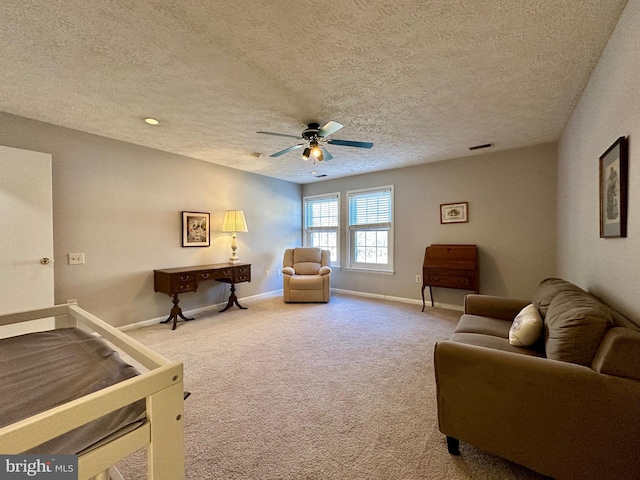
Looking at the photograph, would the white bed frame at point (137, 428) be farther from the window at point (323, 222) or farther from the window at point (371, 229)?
the window at point (323, 222)

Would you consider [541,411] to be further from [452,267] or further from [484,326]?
[452,267]

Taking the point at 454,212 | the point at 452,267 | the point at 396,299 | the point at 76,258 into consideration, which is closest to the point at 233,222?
the point at 76,258

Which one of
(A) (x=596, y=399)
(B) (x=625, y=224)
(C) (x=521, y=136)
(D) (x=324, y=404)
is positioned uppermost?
(C) (x=521, y=136)

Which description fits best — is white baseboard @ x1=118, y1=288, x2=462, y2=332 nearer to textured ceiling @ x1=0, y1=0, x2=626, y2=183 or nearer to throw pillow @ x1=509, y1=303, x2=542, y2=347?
textured ceiling @ x1=0, y1=0, x2=626, y2=183

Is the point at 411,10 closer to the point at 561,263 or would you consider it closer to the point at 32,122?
the point at 561,263

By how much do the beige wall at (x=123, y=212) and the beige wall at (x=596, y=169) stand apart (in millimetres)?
4534

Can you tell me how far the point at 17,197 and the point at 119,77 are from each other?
66.5 inches

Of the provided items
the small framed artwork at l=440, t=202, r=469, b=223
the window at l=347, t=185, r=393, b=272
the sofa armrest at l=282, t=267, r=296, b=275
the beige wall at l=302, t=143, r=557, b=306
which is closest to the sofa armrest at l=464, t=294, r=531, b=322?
the beige wall at l=302, t=143, r=557, b=306

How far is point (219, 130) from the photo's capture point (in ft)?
10.3

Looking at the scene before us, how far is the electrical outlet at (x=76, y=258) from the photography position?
10.3ft

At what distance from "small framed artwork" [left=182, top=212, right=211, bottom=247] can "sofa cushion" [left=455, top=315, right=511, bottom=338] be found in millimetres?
3788

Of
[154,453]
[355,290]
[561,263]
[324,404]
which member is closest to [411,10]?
[154,453]

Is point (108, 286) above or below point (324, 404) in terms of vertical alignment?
above

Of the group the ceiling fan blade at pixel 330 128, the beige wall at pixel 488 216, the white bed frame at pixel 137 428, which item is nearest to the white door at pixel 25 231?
the white bed frame at pixel 137 428
